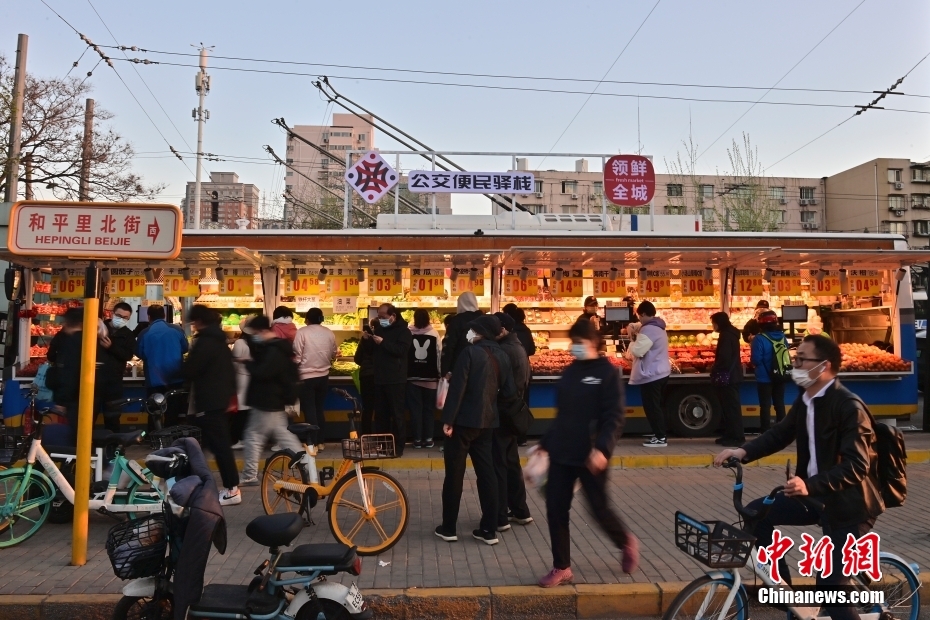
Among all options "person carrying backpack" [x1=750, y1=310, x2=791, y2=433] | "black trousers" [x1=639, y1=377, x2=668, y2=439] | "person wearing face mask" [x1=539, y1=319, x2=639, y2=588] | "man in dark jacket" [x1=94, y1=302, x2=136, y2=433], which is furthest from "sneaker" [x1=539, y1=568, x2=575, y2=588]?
"person carrying backpack" [x1=750, y1=310, x2=791, y2=433]

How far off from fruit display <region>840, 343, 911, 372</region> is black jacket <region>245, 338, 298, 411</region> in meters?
8.53

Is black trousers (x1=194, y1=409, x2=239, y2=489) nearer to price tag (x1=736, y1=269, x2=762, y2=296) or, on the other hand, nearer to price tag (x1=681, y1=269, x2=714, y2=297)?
price tag (x1=681, y1=269, x2=714, y2=297)

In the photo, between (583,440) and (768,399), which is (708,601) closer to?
(583,440)

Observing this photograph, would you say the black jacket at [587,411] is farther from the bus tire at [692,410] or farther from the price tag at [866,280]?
the price tag at [866,280]

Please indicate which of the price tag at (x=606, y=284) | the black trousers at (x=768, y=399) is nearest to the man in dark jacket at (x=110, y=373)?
the price tag at (x=606, y=284)

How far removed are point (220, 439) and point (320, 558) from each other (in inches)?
137

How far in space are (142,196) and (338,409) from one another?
17.8 metres

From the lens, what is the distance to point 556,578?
5.16 metres

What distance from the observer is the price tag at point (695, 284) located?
12523 millimetres

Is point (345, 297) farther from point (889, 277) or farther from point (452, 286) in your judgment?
point (889, 277)

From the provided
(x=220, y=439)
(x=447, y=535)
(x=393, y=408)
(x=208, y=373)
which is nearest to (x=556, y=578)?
(x=447, y=535)

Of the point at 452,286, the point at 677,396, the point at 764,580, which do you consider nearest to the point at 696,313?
the point at 677,396

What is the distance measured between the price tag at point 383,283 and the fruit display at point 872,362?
7139mm

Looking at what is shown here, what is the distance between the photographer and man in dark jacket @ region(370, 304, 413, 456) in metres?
9.65
